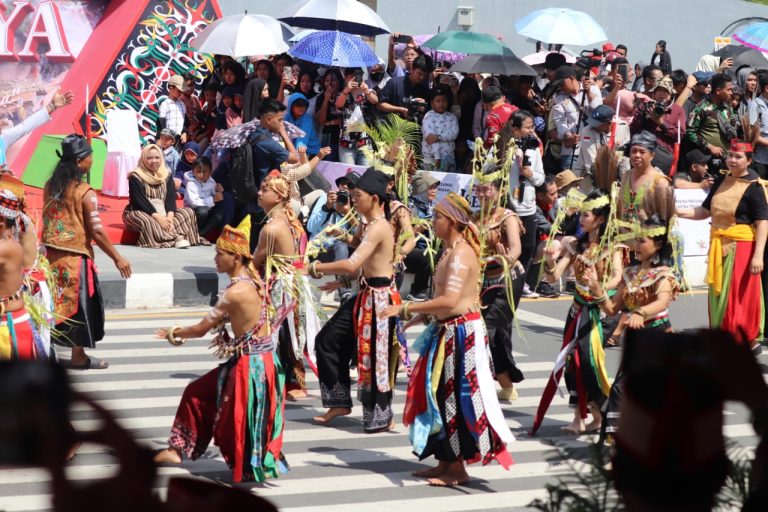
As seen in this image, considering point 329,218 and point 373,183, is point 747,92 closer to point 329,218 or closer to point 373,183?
point 329,218

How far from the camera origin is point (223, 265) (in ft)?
23.4

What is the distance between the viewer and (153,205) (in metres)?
14.5

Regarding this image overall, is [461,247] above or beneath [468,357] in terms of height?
above

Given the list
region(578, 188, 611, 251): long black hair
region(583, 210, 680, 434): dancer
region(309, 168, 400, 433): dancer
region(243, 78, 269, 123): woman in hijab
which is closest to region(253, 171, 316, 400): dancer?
region(309, 168, 400, 433): dancer

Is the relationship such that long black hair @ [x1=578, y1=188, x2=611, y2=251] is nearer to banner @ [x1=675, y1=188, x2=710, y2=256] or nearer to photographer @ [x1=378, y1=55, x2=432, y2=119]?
banner @ [x1=675, y1=188, x2=710, y2=256]

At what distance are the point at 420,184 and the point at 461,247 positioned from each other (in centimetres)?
592

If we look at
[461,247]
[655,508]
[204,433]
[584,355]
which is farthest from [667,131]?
[655,508]

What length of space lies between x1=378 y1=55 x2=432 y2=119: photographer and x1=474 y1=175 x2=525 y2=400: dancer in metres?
6.17

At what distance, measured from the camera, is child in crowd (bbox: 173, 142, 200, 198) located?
15.5 metres

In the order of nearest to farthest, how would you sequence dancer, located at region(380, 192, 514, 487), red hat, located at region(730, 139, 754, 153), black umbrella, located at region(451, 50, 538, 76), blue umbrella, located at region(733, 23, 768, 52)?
dancer, located at region(380, 192, 514, 487), red hat, located at region(730, 139, 754, 153), black umbrella, located at region(451, 50, 538, 76), blue umbrella, located at region(733, 23, 768, 52)

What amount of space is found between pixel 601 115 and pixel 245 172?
443 centimetres

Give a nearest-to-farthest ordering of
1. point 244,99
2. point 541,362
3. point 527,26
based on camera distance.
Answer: point 541,362 → point 244,99 → point 527,26

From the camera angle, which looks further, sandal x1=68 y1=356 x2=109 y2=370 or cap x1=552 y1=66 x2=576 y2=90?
cap x1=552 y1=66 x2=576 y2=90

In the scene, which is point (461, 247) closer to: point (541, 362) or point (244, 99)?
point (541, 362)
